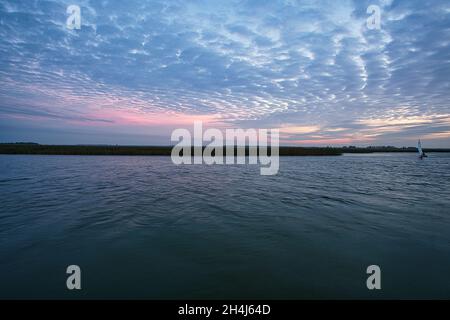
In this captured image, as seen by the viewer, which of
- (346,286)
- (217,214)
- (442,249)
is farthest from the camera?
(217,214)

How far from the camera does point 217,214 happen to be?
1241 centimetres

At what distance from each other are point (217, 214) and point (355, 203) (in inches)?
362

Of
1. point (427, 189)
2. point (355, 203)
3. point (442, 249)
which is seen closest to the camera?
point (442, 249)

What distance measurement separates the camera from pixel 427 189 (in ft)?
65.8

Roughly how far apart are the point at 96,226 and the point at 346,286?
986cm

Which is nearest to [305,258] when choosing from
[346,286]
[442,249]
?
[346,286]

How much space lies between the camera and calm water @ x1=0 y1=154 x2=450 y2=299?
6031 mm

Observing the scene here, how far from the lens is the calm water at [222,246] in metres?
6.03

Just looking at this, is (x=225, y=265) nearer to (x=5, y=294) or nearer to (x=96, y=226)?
(x=5, y=294)

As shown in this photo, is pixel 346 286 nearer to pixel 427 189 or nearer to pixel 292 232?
pixel 292 232

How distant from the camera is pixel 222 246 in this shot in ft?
27.4
